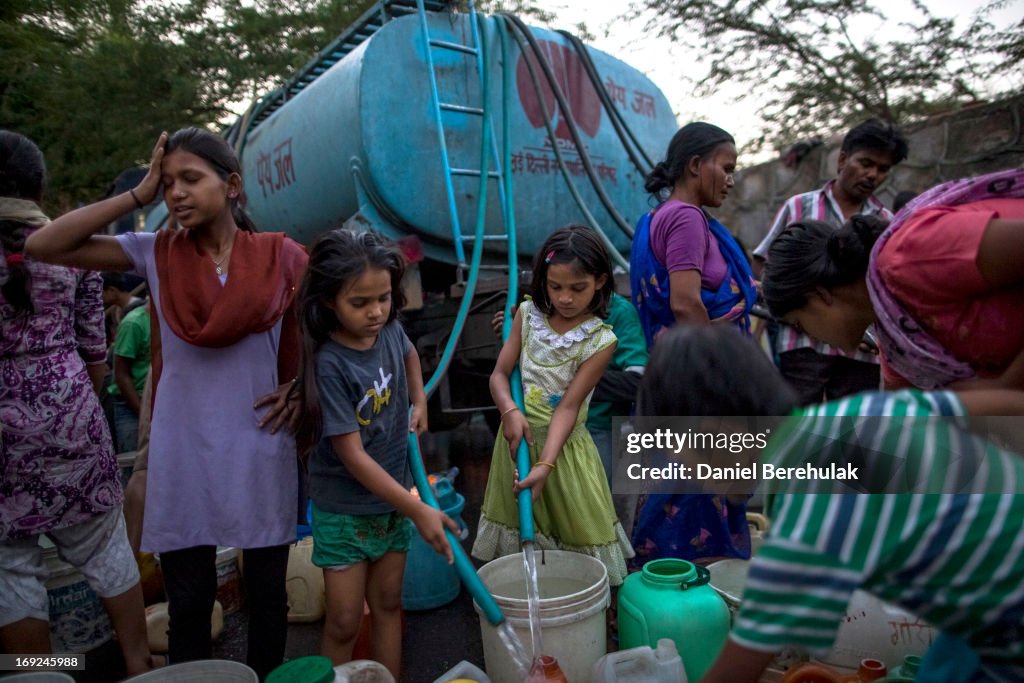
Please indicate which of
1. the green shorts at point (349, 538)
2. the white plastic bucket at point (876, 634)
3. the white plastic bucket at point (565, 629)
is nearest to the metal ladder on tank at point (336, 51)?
the green shorts at point (349, 538)

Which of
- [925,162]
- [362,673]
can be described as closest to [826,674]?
[362,673]

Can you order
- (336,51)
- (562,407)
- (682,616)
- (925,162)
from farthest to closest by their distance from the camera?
(925,162) → (336,51) → (562,407) → (682,616)

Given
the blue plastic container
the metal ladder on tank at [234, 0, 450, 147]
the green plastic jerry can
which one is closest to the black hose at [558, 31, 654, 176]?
the metal ladder on tank at [234, 0, 450, 147]

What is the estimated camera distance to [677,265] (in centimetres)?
229

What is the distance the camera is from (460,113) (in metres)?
3.81

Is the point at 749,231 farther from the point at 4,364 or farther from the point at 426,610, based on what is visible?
the point at 4,364

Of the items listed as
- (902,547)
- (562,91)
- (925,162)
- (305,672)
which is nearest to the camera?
(902,547)

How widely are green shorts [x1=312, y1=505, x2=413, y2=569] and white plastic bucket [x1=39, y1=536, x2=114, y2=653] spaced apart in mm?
1158

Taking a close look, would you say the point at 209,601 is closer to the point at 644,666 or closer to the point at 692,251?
the point at 644,666

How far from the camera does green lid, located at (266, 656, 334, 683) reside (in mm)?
1391

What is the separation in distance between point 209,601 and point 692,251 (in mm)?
1786

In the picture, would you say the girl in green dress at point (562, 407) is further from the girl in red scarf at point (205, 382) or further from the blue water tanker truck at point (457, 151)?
the blue water tanker truck at point (457, 151)

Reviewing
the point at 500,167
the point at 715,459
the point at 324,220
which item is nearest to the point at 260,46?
the point at 324,220

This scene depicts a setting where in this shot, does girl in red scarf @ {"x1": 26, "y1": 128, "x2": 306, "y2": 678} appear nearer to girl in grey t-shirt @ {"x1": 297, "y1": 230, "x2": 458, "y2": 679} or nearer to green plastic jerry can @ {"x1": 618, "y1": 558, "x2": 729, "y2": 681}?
girl in grey t-shirt @ {"x1": 297, "y1": 230, "x2": 458, "y2": 679}
